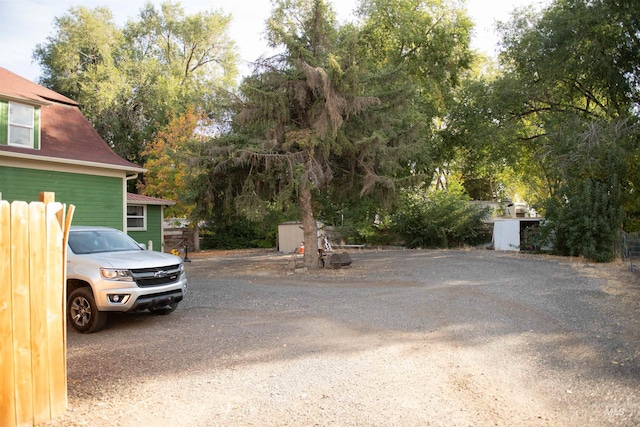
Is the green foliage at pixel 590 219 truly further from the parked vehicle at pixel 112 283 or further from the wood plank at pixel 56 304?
the wood plank at pixel 56 304

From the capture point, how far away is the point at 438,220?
2761 centimetres

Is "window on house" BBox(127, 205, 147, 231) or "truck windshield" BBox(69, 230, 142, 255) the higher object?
"window on house" BBox(127, 205, 147, 231)

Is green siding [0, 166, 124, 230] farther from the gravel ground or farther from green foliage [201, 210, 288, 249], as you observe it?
green foliage [201, 210, 288, 249]

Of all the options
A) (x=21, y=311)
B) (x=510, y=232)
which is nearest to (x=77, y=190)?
(x=21, y=311)

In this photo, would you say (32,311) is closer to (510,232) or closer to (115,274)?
(115,274)

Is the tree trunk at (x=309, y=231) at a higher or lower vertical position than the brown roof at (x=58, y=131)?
lower

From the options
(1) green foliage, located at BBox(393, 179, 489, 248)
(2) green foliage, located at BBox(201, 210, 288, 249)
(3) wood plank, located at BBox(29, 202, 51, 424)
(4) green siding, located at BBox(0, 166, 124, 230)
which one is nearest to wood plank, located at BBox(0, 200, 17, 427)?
(3) wood plank, located at BBox(29, 202, 51, 424)

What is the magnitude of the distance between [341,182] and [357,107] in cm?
332

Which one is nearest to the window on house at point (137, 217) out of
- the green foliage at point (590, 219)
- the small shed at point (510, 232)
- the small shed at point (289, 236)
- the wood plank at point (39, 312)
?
the small shed at point (289, 236)

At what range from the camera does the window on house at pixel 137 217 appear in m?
23.8

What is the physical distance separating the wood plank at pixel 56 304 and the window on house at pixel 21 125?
12.5m

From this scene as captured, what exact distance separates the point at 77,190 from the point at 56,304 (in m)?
13.0

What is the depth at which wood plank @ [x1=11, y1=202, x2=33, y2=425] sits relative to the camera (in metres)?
3.99

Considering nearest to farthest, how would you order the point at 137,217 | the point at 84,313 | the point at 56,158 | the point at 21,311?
1. the point at 21,311
2. the point at 84,313
3. the point at 56,158
4. the point at 137,217
